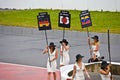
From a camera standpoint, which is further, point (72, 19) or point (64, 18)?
point (72, 19)

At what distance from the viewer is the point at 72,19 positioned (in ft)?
94.9

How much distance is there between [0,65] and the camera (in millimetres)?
16531

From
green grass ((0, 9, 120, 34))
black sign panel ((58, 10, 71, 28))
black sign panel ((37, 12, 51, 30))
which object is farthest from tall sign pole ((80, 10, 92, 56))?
green grass ((0, 9, 120, 34))

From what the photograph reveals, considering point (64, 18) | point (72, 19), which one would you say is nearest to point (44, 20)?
point (64, 18)

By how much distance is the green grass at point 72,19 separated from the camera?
26469 mm

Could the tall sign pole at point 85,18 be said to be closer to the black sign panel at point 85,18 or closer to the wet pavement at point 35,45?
the black sign panel at point 85,18

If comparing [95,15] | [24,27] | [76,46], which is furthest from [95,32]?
[24,27]

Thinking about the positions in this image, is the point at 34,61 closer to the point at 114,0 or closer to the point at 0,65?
the point at 0,65

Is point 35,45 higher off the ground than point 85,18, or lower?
lower

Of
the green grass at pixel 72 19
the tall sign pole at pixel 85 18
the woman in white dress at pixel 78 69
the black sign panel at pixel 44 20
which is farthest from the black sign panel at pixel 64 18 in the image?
the green grass at pixel 72 19

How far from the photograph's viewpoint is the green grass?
26.5 meters

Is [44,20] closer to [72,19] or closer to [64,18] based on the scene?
[64,18]

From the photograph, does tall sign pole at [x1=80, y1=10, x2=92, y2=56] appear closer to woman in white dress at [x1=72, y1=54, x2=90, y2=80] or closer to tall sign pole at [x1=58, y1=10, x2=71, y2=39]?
tall sign pole at [x1=58, y1=10, x2=71, y2=39]

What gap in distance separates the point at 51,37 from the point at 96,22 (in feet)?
13.0
